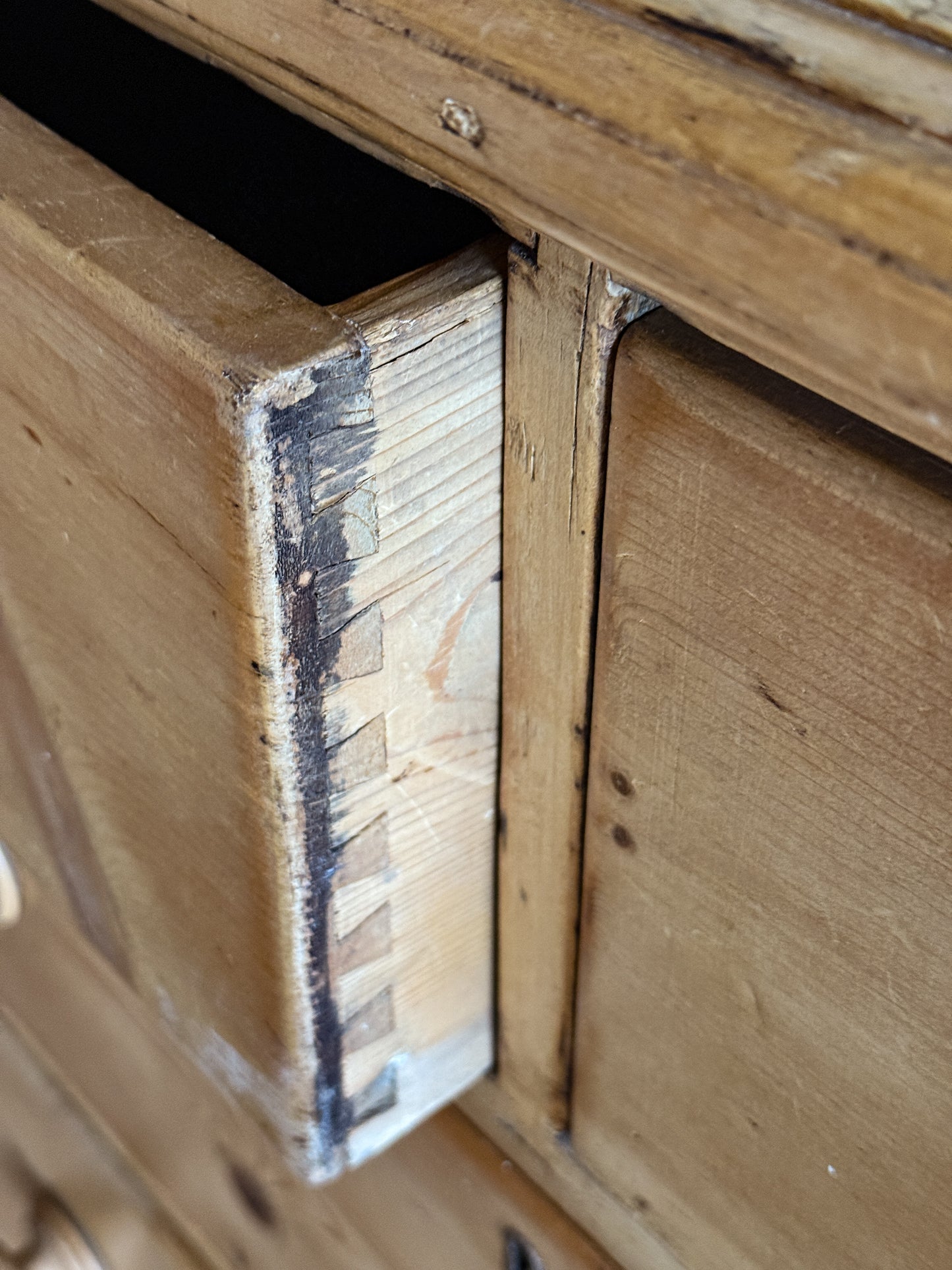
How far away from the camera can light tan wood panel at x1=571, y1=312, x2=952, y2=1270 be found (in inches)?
12.4

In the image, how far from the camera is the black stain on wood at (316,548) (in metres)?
0.34

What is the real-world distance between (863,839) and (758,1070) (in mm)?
128

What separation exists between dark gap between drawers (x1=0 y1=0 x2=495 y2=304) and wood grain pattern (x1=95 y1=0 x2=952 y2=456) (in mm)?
84

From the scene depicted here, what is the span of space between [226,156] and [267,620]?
0.19m

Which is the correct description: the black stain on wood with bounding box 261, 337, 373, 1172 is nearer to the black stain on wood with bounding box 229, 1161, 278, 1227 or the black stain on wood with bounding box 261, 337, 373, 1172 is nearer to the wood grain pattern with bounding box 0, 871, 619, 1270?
the wood grain pattern with bounding box 0, 871, 619, 1270

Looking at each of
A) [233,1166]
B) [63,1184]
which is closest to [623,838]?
[233,1166]

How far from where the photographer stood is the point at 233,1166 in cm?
88

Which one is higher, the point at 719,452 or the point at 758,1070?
the point at 719,452

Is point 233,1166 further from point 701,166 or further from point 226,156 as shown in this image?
point 701,166

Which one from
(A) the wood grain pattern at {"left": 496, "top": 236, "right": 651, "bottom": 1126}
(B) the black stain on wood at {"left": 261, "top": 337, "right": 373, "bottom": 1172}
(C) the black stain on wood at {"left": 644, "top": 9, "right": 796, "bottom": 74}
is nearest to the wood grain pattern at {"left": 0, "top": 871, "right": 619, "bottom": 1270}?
(A) the wood grain pattern at {"left": 496, "top": 236, "right": 651, "bottom": 1126}

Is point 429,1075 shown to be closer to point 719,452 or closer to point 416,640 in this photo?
point 416,640

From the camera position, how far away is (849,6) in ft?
0.92

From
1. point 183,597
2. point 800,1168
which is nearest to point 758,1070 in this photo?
point 800,1168

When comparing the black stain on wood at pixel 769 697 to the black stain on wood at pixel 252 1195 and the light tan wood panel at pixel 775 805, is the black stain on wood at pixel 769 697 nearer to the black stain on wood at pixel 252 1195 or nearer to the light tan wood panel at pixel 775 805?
the light tan wood panel at pixel 775 805
